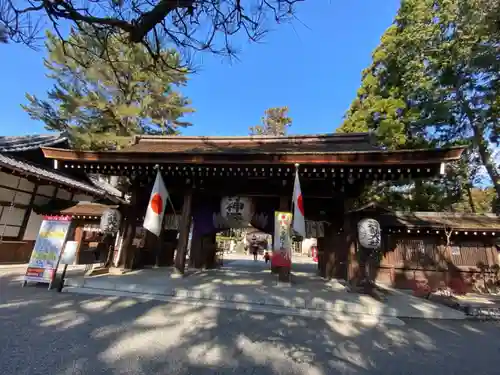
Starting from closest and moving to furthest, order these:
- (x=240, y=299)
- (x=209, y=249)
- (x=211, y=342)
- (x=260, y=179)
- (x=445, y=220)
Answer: (x=211, y=342), (x=240, y=299), (x=260, y=179), (x=445, y=220), (x=209, y=249)

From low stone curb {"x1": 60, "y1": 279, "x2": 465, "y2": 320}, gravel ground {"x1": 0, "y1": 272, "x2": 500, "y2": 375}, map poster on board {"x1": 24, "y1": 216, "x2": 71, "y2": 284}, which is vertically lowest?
gravel ground {"x1": 0, "y1": 272, "x2": 500, "y2": 375}

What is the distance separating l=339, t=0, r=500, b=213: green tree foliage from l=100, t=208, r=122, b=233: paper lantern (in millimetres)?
13300

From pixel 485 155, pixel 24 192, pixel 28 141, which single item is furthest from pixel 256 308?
pixel 485 155

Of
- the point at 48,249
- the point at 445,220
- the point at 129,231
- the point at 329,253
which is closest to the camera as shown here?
the point at 48,249

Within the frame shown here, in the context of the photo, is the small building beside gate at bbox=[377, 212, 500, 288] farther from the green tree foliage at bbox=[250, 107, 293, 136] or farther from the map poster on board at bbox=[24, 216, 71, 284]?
the green tree foliage at bbox=[250, 107, 293, 136]

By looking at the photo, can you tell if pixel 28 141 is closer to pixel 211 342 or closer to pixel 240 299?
pixel 240 299

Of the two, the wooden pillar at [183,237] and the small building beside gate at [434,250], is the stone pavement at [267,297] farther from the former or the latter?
the small building beside gate at [434,250]

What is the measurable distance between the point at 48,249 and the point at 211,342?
17.0 ft

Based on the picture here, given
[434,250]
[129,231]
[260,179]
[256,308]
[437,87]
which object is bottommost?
[256,308]

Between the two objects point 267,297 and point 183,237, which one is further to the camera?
point 183,237

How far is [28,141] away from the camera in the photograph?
12750mm

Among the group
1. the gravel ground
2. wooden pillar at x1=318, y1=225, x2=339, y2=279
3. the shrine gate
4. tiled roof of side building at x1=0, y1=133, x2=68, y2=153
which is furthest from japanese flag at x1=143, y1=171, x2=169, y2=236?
tiled roof of side building at x1=0, y1=133, x2=68, y2=153

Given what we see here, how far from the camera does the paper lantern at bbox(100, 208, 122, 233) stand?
7.69 meters

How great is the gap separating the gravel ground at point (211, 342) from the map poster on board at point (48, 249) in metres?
0.86
